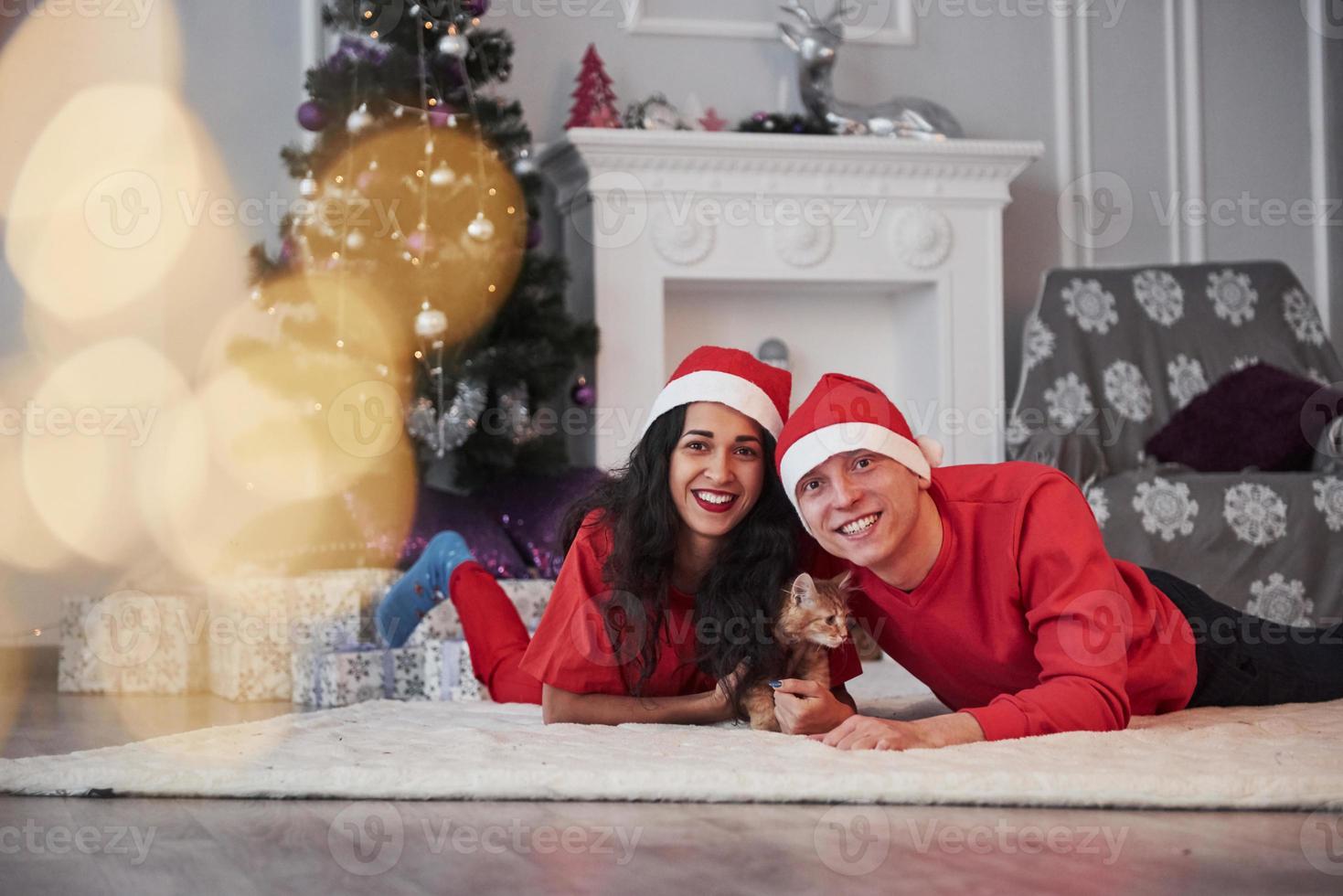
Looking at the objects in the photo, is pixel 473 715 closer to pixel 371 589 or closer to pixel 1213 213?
pixel 371 589

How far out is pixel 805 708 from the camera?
1.97 metres

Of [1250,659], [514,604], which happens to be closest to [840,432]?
[1250,659]

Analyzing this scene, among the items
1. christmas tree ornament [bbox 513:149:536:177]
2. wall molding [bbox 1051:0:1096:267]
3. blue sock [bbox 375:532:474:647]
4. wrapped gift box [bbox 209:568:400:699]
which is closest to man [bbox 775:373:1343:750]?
blue sock [bbox 375:532:474:647]

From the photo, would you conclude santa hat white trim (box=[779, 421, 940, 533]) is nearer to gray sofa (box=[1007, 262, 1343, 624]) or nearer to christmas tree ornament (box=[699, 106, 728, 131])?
gray sofa (box=[1007, 262, 1343, 624])

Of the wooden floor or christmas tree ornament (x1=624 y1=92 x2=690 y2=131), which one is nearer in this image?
the wooden floor

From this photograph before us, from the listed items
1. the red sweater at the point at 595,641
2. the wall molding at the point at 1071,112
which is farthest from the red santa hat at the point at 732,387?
the wall molding at the point at 1071,112

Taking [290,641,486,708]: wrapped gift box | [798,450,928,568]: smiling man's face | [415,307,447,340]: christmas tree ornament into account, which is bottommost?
[290,641,486,708]: wrapped gift box

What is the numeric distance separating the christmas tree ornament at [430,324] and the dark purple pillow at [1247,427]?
222 centimetres

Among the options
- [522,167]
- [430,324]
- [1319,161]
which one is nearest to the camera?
[430,324]

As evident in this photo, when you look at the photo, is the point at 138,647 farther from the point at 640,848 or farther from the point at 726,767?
the point at 640,848

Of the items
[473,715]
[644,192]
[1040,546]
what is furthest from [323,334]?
[1040,546]

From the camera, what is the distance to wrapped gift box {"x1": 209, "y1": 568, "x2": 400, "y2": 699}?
3.28 meters

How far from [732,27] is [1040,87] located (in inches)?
48.0

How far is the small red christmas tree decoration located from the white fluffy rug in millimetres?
2747
